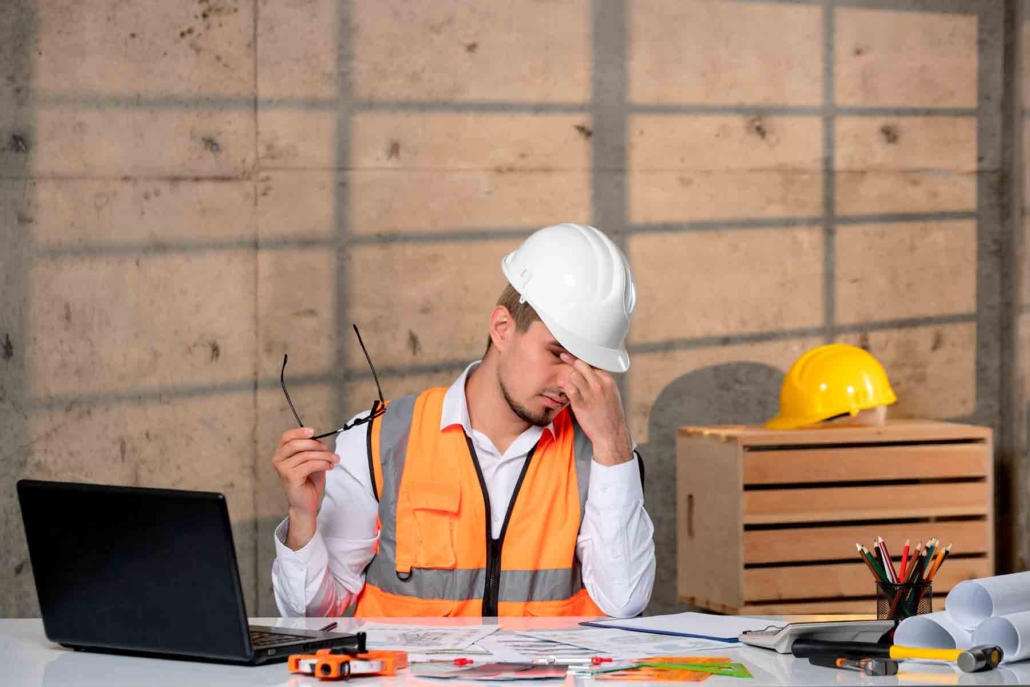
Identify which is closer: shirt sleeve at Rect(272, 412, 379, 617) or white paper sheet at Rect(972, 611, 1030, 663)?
white paper sheet at Rect(972, 611, 1030, 663)

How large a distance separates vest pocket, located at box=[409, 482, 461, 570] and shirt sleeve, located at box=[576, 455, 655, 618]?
0.29m

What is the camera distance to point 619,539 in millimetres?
2434

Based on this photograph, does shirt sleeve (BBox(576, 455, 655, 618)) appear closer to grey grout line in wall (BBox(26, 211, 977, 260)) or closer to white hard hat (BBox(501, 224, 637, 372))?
white hard hat (BBox(501, 224, 637, 372))

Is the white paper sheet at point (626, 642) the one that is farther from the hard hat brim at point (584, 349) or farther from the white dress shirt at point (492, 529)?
the hard hat brim at point (584, 349)

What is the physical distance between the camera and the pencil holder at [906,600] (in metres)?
2.11

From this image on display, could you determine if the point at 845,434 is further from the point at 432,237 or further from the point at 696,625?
the point at 696,625

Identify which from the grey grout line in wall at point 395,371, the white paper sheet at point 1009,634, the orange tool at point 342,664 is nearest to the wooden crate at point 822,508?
the grey grout line in wall at point 395,371

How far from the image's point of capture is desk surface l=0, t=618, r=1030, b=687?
1627mm

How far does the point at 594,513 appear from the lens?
2469 millimetres

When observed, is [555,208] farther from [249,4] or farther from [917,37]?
[917,37]

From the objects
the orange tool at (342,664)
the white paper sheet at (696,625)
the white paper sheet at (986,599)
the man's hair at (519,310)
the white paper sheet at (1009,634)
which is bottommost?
the white paper sheet at (696,625)

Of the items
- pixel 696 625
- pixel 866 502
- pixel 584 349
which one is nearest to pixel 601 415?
pixel 584 349

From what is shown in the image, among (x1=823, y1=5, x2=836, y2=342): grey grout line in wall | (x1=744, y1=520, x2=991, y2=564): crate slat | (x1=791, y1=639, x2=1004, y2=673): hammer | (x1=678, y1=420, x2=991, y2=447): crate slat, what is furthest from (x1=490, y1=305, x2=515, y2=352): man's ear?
(x1=823, y1=5, x2=836, y2=342): grey grout line in wall

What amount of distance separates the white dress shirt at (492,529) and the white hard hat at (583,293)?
0.23m
